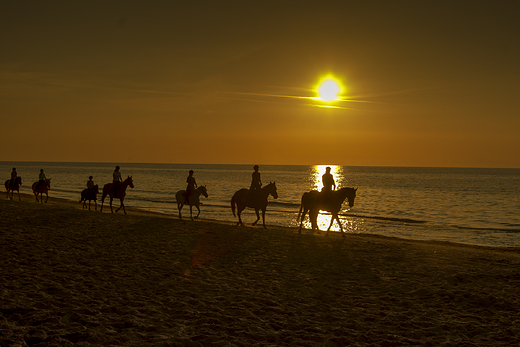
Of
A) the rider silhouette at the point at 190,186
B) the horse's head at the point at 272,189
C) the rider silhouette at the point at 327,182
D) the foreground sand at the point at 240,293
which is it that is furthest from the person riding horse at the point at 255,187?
the foreground sand at the point at 240,293

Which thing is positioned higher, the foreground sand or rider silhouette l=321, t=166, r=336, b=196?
rider silhouette l=321, t=166, r=336, b=196

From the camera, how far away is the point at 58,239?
1216cm

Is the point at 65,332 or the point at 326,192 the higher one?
the point at 326,192

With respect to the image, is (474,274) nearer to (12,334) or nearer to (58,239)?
(12,334)

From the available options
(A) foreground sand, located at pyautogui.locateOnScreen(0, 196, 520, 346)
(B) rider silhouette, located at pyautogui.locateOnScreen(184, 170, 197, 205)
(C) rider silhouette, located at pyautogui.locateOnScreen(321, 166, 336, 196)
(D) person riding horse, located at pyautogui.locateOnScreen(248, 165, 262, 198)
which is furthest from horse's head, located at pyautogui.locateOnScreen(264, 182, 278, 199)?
(B) rider silhouette, located at pyautogui.locateOnScreen(184, 170, 197, 205)

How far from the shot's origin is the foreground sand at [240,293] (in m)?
5.65

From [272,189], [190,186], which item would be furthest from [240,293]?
[190,186]

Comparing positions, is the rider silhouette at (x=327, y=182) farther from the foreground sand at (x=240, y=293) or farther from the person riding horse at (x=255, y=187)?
the foreground sand at (x=240, y=293)

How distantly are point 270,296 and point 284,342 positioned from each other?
84.3 inches

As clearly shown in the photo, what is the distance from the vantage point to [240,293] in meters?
7.72

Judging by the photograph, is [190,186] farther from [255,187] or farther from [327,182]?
[327,182]

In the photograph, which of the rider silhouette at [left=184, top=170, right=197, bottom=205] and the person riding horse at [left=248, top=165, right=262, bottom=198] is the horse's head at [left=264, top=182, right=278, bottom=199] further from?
the rider silhouette at [left=184, top=170, right=197, bottom=205]

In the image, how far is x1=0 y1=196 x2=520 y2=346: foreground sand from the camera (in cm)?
565

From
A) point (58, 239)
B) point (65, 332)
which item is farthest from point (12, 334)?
point (58, 239)
